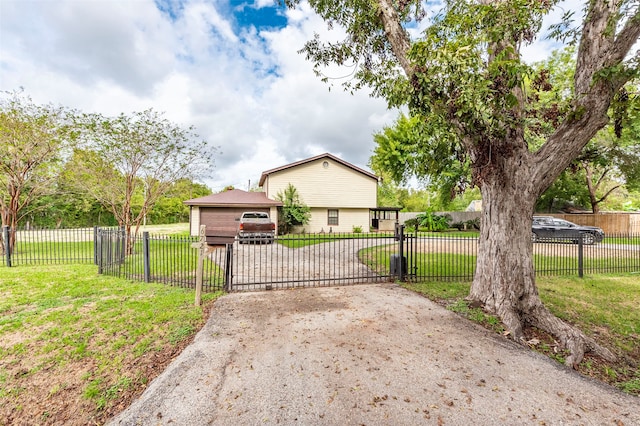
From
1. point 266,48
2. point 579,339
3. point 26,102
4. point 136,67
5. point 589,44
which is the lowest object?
point 579,339

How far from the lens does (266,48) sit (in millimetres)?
10062

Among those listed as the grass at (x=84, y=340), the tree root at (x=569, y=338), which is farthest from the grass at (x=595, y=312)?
the grass at (x=84, y=340)

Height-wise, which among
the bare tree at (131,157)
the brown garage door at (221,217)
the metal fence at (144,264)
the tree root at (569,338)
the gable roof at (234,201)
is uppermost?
the bare tree at (131,157)

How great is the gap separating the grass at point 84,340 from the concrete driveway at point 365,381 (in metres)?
0.45

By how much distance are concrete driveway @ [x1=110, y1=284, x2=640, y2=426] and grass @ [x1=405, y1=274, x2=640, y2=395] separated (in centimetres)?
45

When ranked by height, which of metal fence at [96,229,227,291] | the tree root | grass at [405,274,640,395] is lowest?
grass at [405,274,640,395]

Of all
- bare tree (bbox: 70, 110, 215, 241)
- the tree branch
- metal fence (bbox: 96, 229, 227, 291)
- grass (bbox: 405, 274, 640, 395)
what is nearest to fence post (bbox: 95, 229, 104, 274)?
metal fence (bbox: 96, 229, 227, 291)

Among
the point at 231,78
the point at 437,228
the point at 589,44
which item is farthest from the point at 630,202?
the point at 231,78

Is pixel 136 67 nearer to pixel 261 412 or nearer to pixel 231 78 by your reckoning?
pixel 231 78

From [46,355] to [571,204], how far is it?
3516cm

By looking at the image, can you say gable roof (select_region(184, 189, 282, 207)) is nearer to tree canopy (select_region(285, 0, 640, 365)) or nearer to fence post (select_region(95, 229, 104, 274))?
fence post (select_region(95, 229, 104, 274))

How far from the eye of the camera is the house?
20.0m

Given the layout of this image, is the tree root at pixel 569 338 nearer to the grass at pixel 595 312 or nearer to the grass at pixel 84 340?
the grass at pixel 595 312

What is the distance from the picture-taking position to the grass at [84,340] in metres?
2.75
